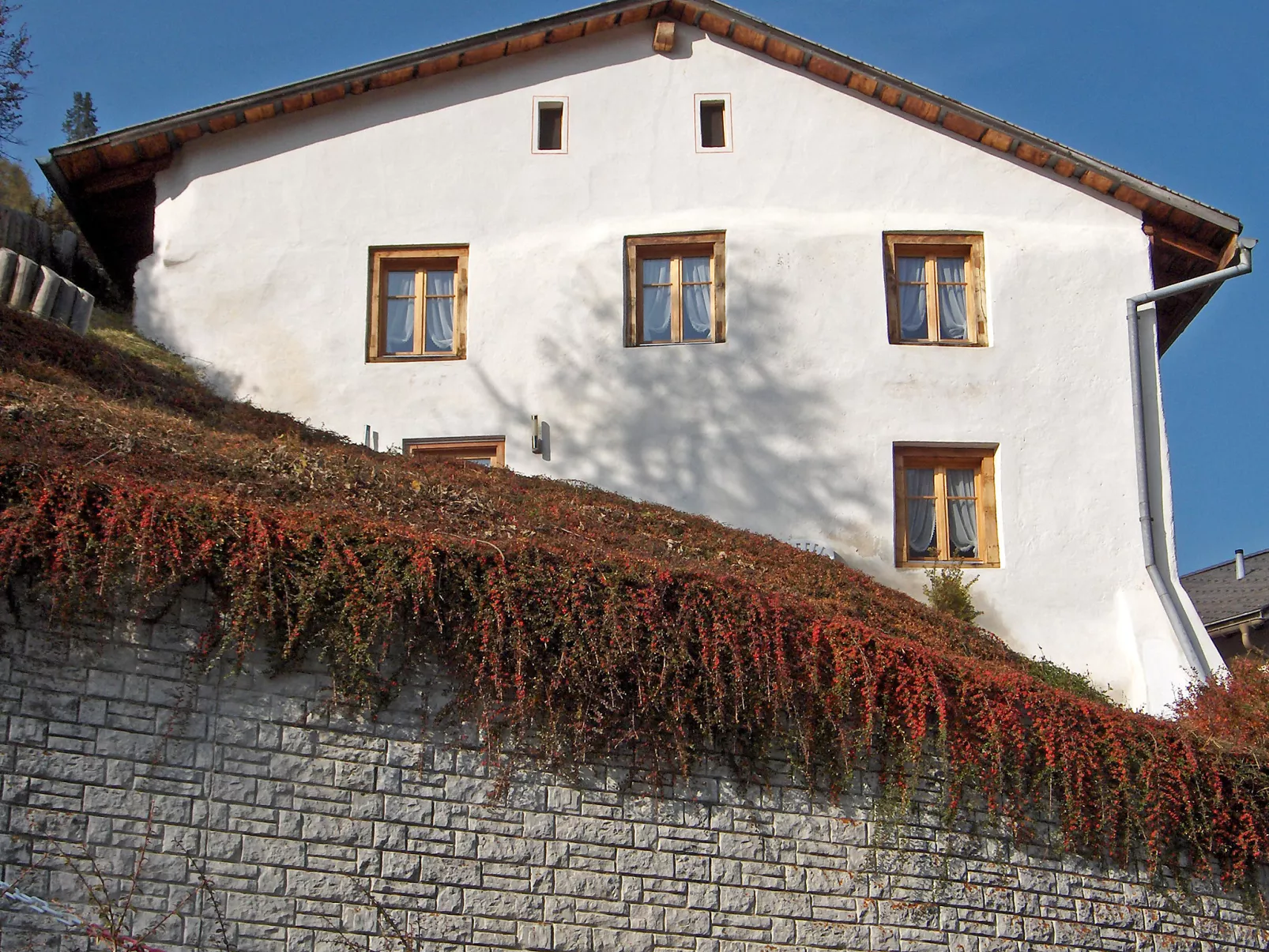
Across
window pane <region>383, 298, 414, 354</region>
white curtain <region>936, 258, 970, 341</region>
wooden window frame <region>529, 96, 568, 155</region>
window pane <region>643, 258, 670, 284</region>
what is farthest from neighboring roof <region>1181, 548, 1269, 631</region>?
window pane <region>383, 298, 414, 354</region>

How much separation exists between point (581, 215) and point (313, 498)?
262 inches

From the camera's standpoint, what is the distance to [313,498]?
11.7 m

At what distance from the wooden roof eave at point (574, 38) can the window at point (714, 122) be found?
761 mm

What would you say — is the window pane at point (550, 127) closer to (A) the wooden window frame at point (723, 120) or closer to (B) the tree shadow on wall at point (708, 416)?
(A) the wooden window frame at point (723, 120)

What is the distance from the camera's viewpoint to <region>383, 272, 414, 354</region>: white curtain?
1709 cm

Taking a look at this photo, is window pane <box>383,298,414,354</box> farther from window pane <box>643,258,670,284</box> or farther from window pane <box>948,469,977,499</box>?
window pane <box>948,469,977,499</box>

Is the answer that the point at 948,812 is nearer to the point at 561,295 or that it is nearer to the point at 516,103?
the point at 561,295

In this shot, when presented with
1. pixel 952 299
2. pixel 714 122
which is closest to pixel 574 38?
pixel 714 122

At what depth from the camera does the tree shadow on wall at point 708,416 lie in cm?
1599

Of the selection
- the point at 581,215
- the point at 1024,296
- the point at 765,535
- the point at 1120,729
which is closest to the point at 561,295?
the point at 581,215

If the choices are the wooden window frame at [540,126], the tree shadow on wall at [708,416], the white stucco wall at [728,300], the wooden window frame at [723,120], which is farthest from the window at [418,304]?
the wooden window frame at [723,120]

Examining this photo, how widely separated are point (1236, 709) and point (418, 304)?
9724 mm

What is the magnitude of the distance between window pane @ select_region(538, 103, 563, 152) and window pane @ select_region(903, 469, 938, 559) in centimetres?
558

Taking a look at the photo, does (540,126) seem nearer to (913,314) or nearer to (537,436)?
(537,436)
